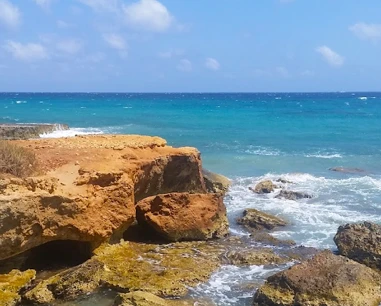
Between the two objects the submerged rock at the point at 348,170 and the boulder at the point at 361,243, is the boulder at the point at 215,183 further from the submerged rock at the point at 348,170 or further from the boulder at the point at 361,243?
the submerged rock at the point at 348,170

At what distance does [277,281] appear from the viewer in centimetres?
1002

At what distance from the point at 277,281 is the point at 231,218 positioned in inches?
285

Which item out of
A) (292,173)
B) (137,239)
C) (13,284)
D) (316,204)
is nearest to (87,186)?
(137,239)

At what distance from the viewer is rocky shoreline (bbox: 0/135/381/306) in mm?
9969

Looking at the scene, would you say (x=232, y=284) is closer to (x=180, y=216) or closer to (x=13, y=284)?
(x=180, y=216)

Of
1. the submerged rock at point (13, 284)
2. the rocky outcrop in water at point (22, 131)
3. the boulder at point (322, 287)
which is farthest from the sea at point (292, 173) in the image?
the rocky outcrop in water at point (22, 131)

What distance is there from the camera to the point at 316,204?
65.0ft

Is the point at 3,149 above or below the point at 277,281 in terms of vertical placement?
above

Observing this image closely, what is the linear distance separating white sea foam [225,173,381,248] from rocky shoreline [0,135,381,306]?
3.73ft

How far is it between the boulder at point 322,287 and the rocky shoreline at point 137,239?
2 cm

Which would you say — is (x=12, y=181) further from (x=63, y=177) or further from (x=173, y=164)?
(x=173, y=164)

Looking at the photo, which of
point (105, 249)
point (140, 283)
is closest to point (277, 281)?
point (140, 283)

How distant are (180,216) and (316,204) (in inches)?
315

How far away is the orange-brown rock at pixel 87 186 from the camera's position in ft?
34.1
